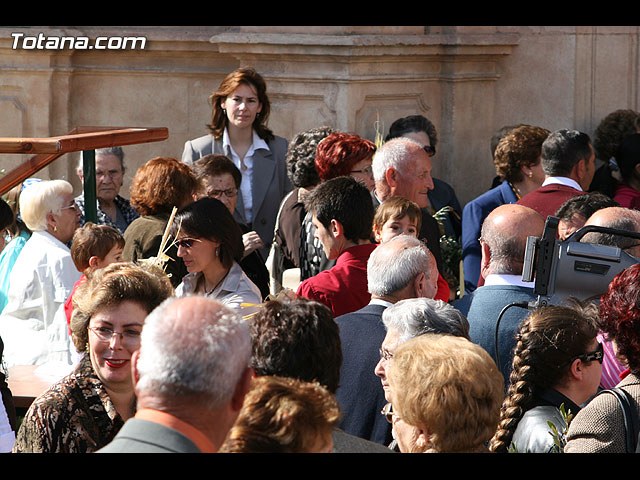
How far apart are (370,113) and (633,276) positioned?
5.66m

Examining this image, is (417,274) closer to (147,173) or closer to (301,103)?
(147,173)

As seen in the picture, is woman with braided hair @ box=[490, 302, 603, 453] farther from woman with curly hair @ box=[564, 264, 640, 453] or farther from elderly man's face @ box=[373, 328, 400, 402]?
elderly man's face @ box=[373, 328, 400, 402]

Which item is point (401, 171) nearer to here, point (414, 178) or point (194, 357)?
point (414, 178)

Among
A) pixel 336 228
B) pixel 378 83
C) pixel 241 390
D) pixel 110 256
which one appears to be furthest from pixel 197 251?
pixel 378 83

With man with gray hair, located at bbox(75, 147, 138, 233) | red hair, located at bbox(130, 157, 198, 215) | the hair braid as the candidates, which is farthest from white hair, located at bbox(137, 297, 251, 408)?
man with gray hair, located at bbox(75, 147, 138, 233)

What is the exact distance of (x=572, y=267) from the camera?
13.5 feet

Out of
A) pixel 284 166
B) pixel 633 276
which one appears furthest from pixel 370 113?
pixel 633 276

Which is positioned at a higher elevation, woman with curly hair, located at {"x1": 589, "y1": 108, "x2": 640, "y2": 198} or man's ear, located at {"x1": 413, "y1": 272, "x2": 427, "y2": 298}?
woman with curly hair, located at {"x1": 589, "y1": 108, "x2": 640, "y2": 198}

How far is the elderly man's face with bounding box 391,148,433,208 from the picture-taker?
605 centimetres

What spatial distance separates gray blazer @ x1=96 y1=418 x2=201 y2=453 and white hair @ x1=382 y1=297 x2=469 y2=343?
160 cm

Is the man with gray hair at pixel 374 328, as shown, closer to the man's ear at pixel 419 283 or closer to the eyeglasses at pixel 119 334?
the man's ear at pixel 419 283

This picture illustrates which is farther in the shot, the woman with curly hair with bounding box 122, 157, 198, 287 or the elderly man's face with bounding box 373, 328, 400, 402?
the woman with curly hair with bounding box 122, 157, 198, 287

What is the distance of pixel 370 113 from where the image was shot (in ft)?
29.3

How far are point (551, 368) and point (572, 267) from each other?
2.06 ft
